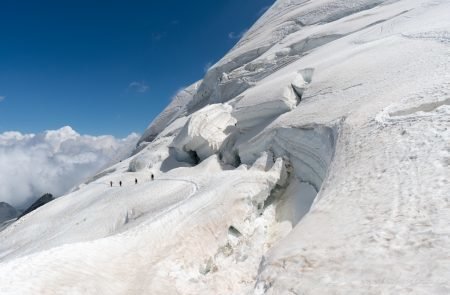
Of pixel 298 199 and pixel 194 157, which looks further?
pixel 194 157

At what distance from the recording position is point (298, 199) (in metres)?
15.5

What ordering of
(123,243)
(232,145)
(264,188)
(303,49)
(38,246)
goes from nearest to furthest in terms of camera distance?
1. (123,243)
2. (264,188)
3. (38,246)
4. (232,145)
5. (303,49)

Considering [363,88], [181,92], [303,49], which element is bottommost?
[363,88]

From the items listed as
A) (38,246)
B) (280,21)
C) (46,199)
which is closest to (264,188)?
(38,246)

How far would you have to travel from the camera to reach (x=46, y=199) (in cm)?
6488

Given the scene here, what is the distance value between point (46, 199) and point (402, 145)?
67.2 meters

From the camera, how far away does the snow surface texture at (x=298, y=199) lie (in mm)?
6379

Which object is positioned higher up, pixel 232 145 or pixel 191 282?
pixel 232 145

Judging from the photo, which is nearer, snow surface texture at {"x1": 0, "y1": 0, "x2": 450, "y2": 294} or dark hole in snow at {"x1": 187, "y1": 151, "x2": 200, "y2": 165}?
snow surface texture at {"x1": 0, "y1": 0, "x2": 450, "y2": 294}

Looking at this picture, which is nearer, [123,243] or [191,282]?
[191,282]

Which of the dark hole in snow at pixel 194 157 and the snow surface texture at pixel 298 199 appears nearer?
the snow surface texture at pixel 298 199

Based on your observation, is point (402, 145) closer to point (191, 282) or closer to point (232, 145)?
point (191, 282)

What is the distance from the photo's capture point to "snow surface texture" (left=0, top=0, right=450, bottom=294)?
6379mm

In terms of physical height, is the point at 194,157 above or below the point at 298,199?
above
